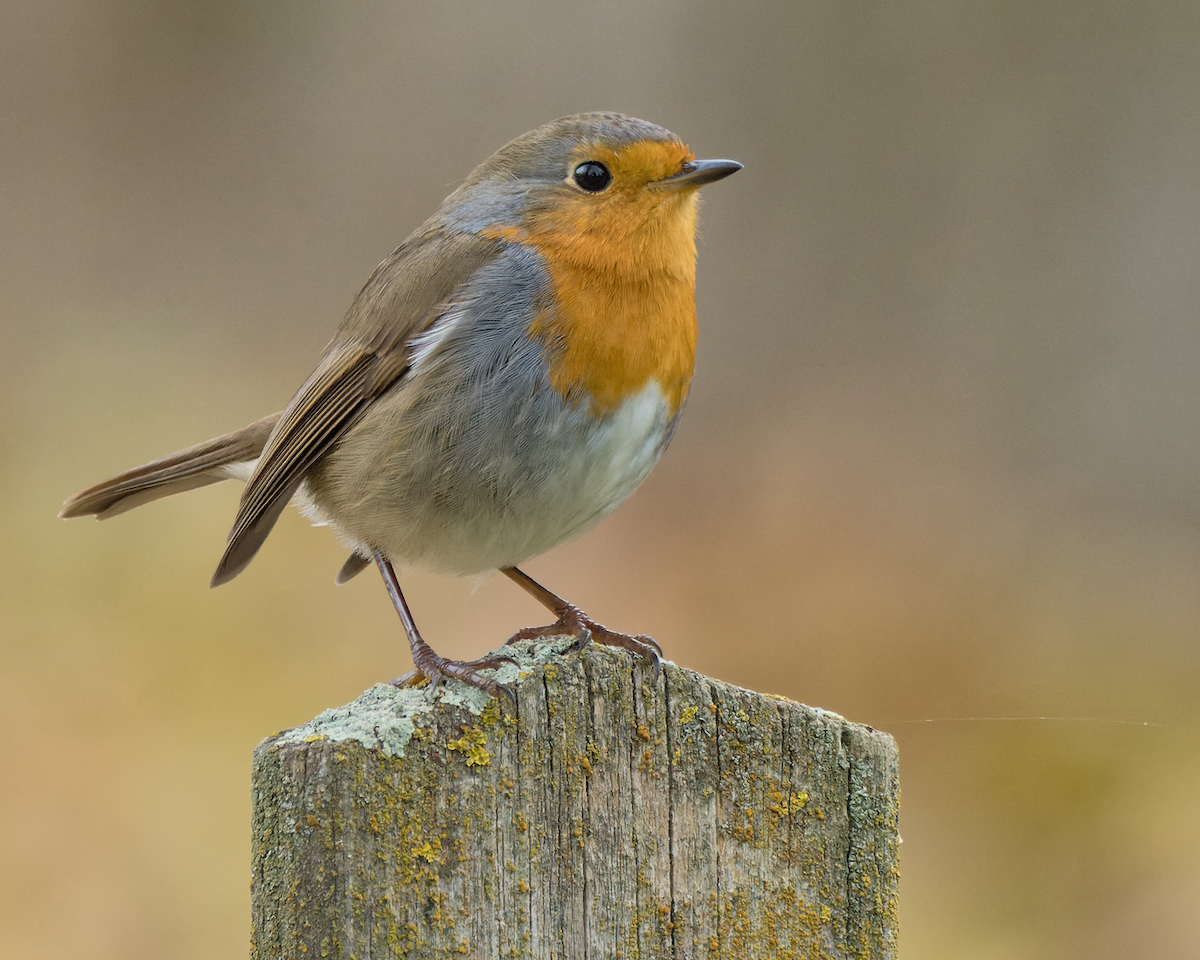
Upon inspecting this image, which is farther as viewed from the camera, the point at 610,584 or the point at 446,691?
the point at 610,584

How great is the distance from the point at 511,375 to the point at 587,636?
856mm

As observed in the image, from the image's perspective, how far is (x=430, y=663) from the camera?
7.16ft

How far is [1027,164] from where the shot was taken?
15.4 feet

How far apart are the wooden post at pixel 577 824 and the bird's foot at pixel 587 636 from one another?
0.14ft

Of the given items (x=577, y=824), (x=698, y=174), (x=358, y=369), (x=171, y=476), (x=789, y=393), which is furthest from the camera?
(x=789, y=393)

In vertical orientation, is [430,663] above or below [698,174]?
below

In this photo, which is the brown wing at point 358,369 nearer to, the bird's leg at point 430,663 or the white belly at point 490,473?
the white belly at point 490,473

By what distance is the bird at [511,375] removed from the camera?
96.0 inches

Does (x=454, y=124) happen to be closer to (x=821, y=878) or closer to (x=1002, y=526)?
(x=1002, y=526)

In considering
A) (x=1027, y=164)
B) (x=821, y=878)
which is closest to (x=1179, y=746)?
(x=1027, y=164)

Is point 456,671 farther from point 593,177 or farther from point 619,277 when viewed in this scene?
point 593,177

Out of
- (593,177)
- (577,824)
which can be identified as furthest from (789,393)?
(577,824)

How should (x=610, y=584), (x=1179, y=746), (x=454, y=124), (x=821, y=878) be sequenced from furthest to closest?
1. (x=454, y=124)
2. (x=610, y=584)
3. (x=1179, y=746)
4. (x=821, y=878)

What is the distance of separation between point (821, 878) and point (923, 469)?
2924mm
